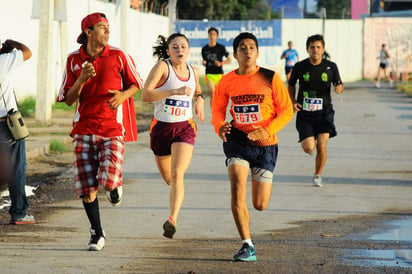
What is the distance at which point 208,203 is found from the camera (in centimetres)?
1090

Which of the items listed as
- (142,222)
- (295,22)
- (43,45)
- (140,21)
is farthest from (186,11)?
(142,222)

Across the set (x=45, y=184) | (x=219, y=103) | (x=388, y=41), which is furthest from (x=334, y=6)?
(x=219, y=103)

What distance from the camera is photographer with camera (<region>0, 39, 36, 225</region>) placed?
9309 mm

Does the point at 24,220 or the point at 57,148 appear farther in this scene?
the point at 57,148

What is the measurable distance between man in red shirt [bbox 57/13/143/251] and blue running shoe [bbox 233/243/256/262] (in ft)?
3.76

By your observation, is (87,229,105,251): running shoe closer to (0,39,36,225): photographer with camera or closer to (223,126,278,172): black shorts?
(223,126,278,172): black shorts

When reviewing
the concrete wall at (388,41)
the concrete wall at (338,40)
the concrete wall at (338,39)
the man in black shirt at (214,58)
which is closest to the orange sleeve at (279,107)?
the man in black shirt at (214,58)

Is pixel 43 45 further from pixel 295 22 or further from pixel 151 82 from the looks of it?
pixel 295 22

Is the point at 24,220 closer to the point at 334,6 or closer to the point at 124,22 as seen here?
the point at 124,22

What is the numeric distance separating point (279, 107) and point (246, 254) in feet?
4.26

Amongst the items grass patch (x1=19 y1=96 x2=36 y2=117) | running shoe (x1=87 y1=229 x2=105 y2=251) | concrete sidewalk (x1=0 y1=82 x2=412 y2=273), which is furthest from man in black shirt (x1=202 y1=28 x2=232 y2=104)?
running shoe (x1=87 y1=229 x2=105 y2=251)

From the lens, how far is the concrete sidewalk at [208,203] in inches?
311

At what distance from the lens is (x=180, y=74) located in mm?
8930

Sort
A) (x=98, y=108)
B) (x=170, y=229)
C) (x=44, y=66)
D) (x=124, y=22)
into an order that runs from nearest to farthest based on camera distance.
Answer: (x=98, y=108)
(x=170, y=229)
(x=44, y=66)
(x=124, y=22)
